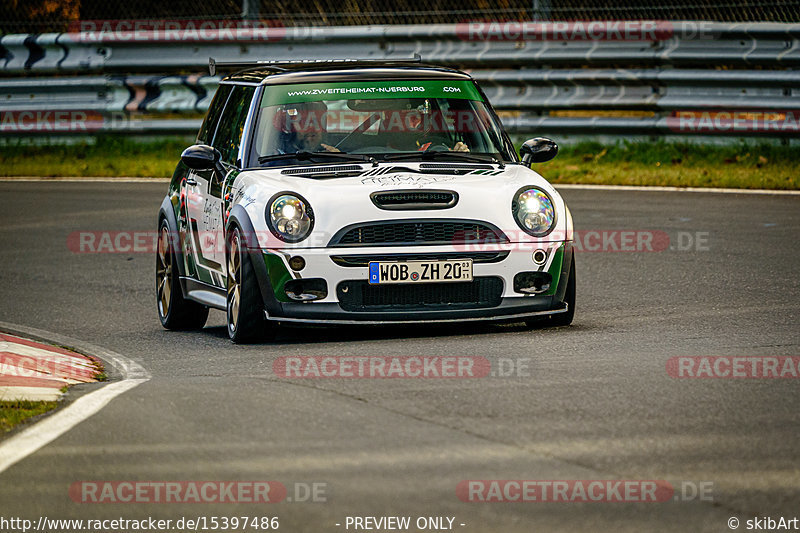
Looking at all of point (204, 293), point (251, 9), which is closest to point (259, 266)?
point (204, 293)

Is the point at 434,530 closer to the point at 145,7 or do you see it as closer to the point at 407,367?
Answer: the point at 407,367

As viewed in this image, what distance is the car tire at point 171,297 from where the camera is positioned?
10.1 m

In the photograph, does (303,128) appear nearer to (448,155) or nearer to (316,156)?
(316,156)

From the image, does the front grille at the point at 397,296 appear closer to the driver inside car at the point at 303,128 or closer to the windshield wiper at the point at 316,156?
the windshield wiper at the point at 316,156

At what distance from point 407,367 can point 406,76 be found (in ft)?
9.20

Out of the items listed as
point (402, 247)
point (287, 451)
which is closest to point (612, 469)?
point (287, 451)

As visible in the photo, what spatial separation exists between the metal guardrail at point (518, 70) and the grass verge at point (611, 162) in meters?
0.28

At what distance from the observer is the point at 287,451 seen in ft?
18.2

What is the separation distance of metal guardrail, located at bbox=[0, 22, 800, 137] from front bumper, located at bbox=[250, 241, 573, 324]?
348 inches

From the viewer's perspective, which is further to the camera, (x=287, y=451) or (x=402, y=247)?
(x=402, y=247)

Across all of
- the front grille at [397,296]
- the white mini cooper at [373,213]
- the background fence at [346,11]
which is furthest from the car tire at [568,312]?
the background fence at [346,11]

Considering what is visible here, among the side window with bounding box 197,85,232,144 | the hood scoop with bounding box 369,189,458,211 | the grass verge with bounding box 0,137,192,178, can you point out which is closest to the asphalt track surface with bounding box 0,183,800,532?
the hood scoop with bounding box 369,189,458,211

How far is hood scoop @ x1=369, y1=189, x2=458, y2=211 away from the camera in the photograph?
27.4 feet

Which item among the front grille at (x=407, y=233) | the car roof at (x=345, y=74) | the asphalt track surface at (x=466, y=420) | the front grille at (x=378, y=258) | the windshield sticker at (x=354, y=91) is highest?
the car roof at (x=345, y=74)
